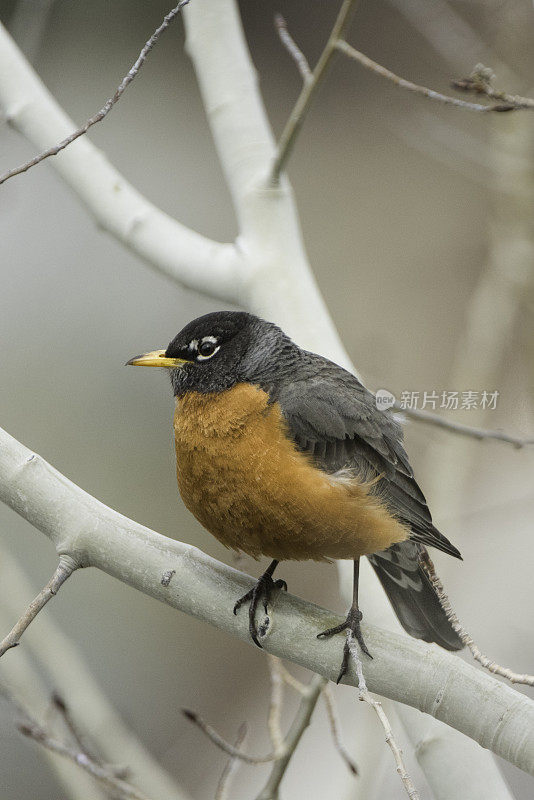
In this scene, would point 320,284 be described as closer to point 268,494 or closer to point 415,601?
point 415,601

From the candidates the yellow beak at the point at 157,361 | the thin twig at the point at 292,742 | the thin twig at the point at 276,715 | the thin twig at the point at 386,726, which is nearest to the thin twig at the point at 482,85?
the yellow beak at the point at 157,361

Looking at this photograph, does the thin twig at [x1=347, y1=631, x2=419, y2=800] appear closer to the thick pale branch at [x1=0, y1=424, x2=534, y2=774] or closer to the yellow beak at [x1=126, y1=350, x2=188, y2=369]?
the thick pale branch at [x1=0, y1=424, x2=534, y2=774]

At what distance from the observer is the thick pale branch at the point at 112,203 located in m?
3.93

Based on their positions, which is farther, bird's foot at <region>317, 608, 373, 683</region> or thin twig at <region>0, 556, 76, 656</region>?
bird's foot at <region>317, 608, 373, 683</region>

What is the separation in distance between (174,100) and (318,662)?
759cm

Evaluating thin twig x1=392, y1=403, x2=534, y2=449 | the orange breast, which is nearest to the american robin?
the orange breast

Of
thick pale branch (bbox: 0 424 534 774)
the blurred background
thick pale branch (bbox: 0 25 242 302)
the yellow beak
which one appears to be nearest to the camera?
thick pale branch (bbox: 0 424 534 774)

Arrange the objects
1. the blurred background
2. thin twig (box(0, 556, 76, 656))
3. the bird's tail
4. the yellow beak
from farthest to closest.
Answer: the blurred background
the bird's tail
the yellow beak
thin twig (box(0, 556, 76, 656))

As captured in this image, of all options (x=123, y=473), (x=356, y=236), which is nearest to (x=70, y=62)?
(x=356, y=236)

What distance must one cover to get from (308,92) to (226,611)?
2202 mm

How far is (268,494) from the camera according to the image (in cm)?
272

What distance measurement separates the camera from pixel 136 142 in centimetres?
830

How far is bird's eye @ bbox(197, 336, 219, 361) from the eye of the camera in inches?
124

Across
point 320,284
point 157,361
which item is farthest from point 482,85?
point 320,284
